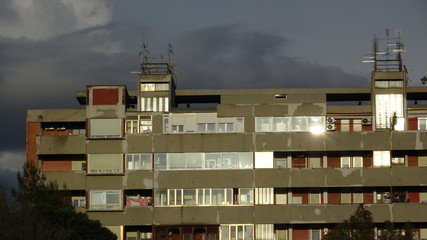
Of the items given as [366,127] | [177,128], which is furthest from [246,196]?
[366,127]

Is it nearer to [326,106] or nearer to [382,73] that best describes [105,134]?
[326,106]

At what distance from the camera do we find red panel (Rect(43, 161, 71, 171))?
10350 centimetres

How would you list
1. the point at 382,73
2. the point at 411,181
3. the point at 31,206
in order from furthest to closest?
the point at 382,73
the point at 411,181
the point at 31,206

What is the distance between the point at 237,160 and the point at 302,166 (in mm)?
6494

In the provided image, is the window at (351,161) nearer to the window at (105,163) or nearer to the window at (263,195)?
the window at (263,195)

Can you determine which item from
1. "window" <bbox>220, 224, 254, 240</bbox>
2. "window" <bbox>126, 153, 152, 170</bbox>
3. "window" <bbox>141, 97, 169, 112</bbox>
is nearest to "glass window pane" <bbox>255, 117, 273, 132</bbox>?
"window" <bbox>220, 224, 254, 240</bbox>

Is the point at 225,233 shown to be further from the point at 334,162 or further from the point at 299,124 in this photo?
the point at 334,162

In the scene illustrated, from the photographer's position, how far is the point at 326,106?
333ft

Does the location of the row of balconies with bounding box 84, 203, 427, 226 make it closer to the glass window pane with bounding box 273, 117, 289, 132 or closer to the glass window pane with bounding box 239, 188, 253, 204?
the glass window pane with bounding box 239, 188, 253, 204

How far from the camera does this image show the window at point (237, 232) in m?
99.4

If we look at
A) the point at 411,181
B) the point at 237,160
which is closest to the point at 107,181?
the point at 237,160

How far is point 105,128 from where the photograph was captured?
10112cm

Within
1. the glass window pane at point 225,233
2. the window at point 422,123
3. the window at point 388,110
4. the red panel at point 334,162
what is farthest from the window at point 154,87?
the window at point 422,123

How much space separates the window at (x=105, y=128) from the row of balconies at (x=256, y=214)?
7.32m
